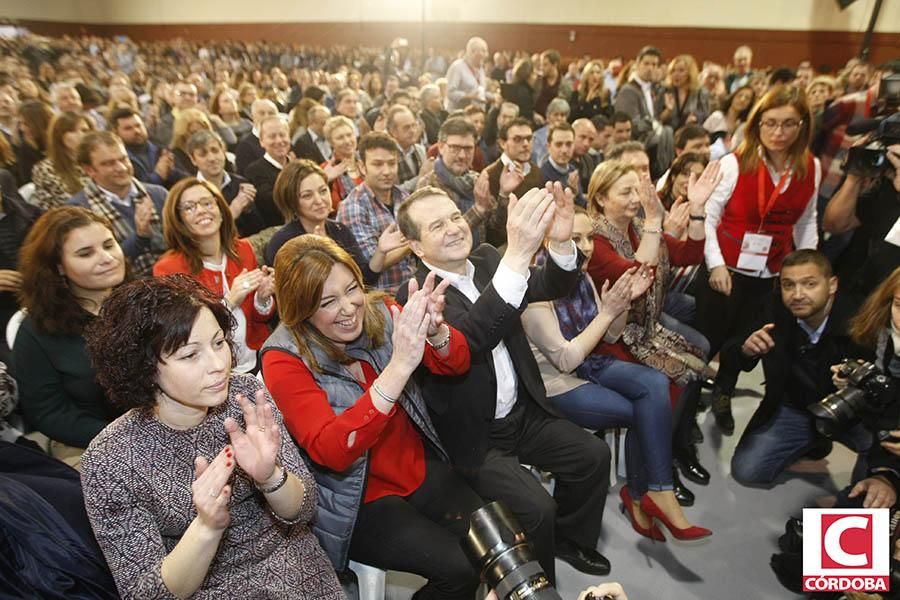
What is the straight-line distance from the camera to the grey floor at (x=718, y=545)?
6.22ft

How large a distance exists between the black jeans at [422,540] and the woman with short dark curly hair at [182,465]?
9.2 inches

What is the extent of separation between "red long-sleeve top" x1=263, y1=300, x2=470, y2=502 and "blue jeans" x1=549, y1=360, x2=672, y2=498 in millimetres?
636

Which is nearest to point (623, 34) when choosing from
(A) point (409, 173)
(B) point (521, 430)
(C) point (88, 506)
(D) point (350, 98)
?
(D) point (350, 98)

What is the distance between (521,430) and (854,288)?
1775mm

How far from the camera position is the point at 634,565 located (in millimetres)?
1983

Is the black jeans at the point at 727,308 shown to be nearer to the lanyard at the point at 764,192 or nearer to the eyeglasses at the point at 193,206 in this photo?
the lanyard at the point at 764,192

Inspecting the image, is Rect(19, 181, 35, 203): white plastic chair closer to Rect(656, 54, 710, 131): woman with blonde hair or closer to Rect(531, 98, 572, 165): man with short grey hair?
Rect(531, 98, 572, 165): man with short grey hair

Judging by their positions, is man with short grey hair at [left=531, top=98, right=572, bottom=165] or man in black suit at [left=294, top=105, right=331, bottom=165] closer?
man in black suit at [left=294, top=105, right=331, bottom=165]

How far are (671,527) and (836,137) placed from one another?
3.06 m

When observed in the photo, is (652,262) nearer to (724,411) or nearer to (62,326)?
(724,411)

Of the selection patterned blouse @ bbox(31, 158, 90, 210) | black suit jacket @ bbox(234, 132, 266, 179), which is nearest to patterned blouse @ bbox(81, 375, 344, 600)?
patterned blouse @ bbox(31, 158, 90, 210)

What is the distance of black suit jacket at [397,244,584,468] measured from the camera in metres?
1.58

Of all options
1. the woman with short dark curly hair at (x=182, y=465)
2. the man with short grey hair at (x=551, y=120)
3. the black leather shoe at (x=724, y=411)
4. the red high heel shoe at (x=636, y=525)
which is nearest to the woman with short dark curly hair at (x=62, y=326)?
the woman with short dark curly hair at (x=182, y=465)

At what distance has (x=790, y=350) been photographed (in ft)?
7.36
